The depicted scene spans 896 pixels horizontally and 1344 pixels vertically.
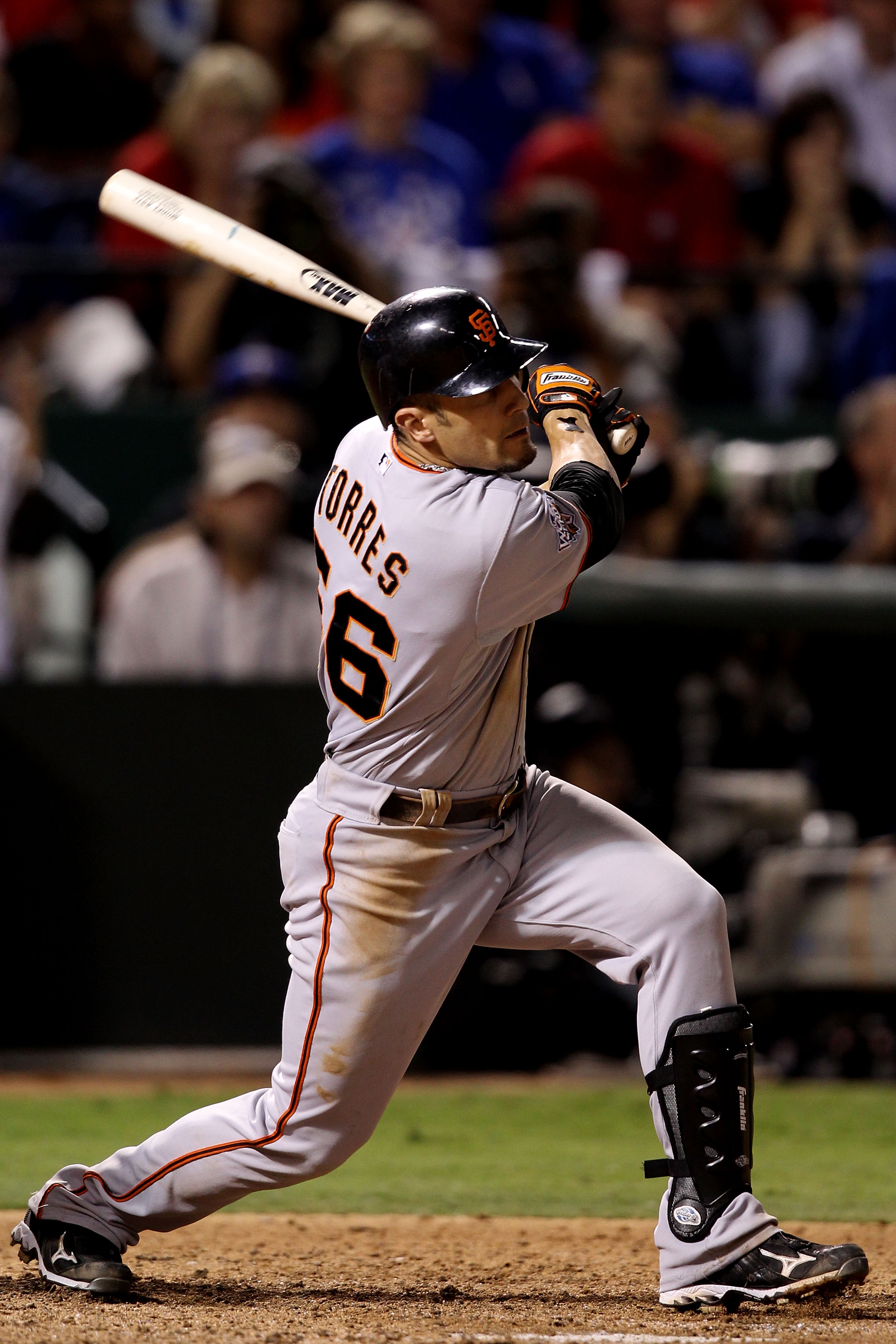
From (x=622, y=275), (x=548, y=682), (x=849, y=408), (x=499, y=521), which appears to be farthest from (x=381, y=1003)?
(x=622, y=275)

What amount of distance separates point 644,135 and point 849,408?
66.3 inches

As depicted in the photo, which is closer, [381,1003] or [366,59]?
[381,1003]

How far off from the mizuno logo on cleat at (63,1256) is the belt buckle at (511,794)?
104 cm

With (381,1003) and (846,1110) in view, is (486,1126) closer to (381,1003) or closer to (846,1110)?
(846,1110)

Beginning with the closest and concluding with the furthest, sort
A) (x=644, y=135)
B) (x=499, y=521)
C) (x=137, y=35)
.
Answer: (x=499, y=521) → (x=644, y=135) → (x=137, y=35)

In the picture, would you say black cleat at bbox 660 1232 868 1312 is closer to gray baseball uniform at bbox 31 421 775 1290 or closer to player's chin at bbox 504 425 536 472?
gray baseball uniform at bbox 31 421 775 1290

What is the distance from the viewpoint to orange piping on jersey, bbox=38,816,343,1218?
3.08 m

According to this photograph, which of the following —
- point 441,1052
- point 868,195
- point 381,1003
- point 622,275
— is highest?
point 868,195

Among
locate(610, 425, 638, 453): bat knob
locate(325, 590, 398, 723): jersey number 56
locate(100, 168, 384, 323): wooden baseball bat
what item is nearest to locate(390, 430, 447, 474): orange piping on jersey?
locate(325, 590, 398, 723): jersey number 56

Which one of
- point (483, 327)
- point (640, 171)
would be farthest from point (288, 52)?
point (483, 327)

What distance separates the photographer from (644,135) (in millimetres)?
7543

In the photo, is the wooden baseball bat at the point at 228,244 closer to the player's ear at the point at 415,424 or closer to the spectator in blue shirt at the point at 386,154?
the player's ear at the point at 415,424

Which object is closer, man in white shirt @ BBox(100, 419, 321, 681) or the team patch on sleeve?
the team patch on sleeve

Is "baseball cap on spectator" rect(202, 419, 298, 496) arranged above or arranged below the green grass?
above
